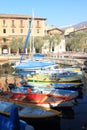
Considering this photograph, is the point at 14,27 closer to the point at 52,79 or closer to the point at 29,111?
the point at 52,79

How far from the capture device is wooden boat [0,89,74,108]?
21.9 meters

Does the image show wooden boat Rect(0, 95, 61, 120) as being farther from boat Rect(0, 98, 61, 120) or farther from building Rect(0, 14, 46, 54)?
building Rect(0, 14, 46, 54)

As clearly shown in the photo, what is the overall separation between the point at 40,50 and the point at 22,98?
63.9 m

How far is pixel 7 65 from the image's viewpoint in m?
60.3

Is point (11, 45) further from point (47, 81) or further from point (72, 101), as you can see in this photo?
point (72, 101)

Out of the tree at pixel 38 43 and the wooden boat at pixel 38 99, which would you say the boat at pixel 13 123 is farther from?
the tree at pixel 38 43

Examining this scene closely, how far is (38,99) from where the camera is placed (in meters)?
22.8

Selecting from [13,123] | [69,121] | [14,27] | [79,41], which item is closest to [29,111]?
[69,121]

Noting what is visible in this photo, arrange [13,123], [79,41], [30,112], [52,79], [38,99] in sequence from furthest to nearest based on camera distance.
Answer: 1. [79,41]
2. [52,79]
3. [38,99]
4. [30,112]
5. [13,123]

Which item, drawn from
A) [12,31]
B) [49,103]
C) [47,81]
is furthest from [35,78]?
[12,31]

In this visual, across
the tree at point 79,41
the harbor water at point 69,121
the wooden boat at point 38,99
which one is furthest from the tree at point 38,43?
the harbor water at point 69,121

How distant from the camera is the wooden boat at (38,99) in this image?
862 inches

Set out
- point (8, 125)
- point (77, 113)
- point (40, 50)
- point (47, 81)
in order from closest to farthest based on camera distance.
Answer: point (8, 125)
point (77, 113)
point (47, 81)
point (40, 50)

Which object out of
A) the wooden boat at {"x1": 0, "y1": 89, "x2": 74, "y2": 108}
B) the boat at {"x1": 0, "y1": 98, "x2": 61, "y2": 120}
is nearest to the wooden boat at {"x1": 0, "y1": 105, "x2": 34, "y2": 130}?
the boat at {"x1": 0, "y1": 98, "x2": 61, "y2": 120}
